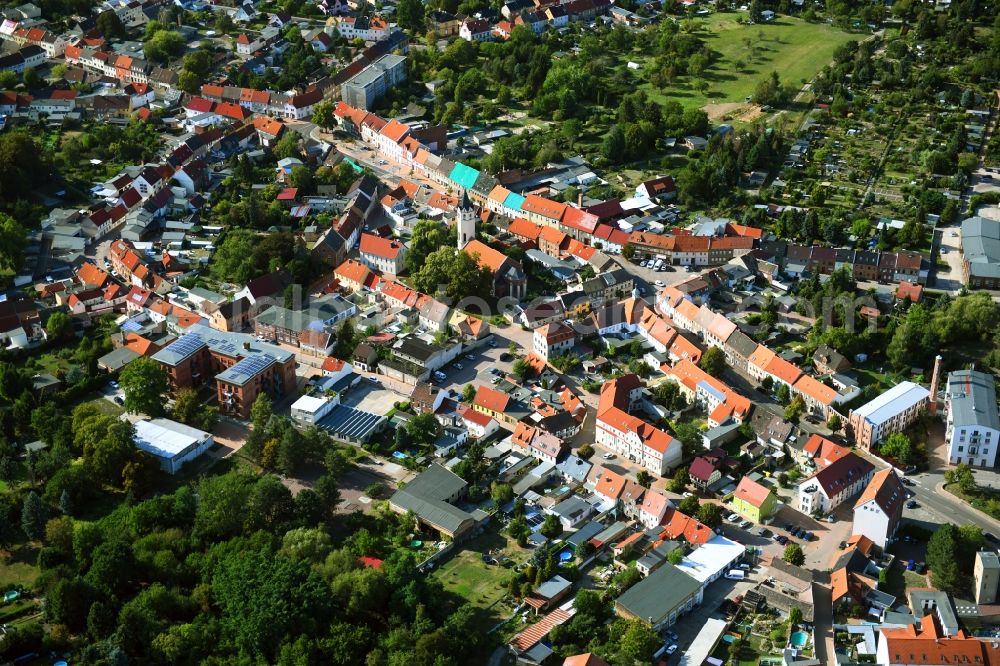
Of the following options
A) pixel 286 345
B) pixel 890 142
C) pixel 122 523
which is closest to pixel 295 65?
pixel 286 345

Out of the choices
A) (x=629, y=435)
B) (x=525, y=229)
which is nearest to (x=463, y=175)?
(x=525, y=229)

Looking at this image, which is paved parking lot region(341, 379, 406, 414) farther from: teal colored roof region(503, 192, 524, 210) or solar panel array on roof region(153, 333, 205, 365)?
teal colored roof region(503, 192, 524, 210)

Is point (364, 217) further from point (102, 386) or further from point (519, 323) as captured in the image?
point (102, 386)

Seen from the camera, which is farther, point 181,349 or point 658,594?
point 181,349

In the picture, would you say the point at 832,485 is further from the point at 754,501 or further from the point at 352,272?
the point at 352,272

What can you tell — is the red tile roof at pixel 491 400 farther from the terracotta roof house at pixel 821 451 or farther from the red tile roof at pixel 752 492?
the terracotta roof house at pixel 821 451

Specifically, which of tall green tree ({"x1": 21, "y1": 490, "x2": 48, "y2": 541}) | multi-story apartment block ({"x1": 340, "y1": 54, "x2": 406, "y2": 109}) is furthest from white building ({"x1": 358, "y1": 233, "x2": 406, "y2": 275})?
tall green tree ({"x1": 21, "y1": 490, "x2": 48, "y2": 541})

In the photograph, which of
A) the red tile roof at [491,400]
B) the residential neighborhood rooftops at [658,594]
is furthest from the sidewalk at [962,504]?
the red tile roof at [491,400]
